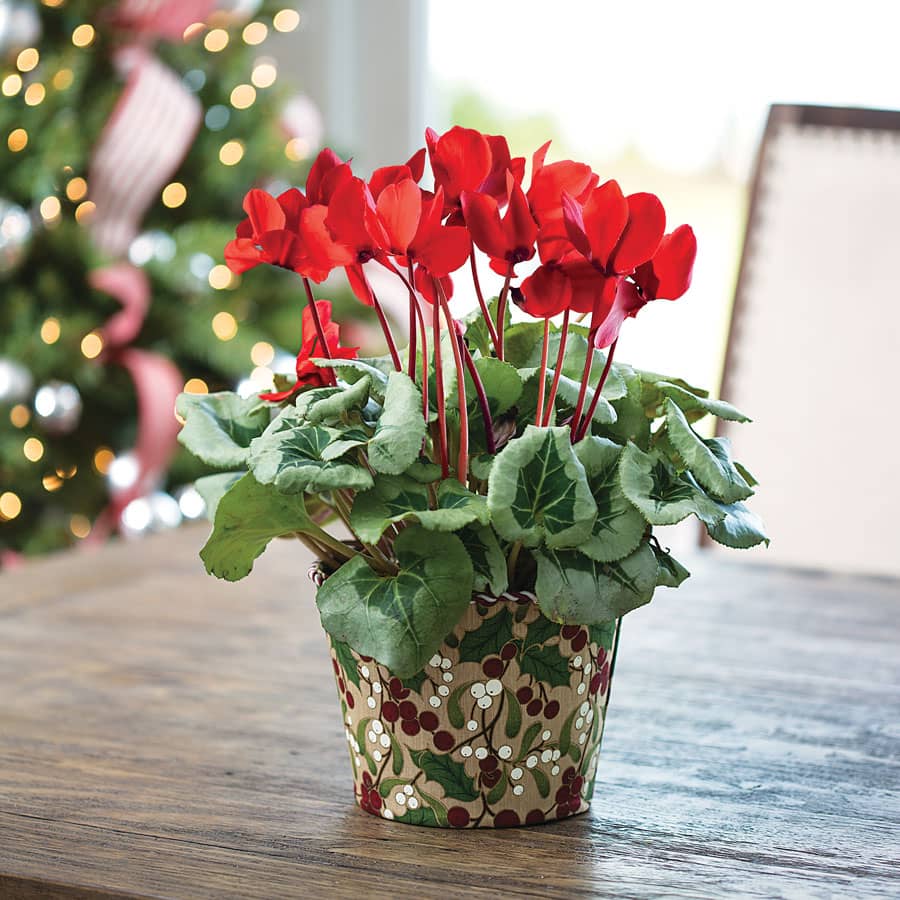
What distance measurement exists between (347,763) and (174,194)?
176 centimetres

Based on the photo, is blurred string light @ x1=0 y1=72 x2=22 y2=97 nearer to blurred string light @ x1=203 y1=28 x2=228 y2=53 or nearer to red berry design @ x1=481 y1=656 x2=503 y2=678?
blurred string light @ x1=203 y1=28 x2=228 y2=53

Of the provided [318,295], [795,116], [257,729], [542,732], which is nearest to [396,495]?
[542,732]

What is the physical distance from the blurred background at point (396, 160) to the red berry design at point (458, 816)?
97 centimetres

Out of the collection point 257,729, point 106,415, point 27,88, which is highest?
point 27,88

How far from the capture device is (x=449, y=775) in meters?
0.57

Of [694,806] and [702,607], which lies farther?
[702,607]

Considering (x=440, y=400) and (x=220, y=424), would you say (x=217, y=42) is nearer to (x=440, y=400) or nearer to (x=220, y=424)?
(x=220, y=424)

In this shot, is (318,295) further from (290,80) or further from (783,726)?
(783,726)

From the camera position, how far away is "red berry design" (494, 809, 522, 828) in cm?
57

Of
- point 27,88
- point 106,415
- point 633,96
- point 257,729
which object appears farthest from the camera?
point 633,96

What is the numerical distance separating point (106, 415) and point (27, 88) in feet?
1.92

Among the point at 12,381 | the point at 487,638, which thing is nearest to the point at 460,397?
the point at 487,638

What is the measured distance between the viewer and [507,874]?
52 centimetres

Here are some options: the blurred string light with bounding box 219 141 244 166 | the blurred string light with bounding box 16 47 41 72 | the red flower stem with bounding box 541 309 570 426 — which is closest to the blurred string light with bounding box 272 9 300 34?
the blurred string light with bounding box 219 141 244 166
